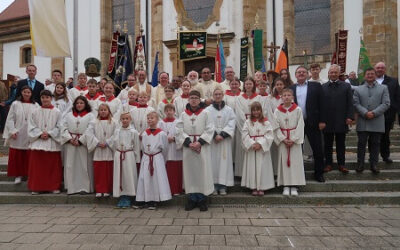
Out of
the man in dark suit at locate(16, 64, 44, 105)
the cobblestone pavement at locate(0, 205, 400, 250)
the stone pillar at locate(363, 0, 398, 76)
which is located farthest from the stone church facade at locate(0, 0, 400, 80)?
the cobblestone pavement at locate(0, 205, 400, 250)

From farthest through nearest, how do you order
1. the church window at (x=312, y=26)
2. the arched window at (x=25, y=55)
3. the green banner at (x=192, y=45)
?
the arched window at (x=25, y=55) → the church window at (x=312, y=26) → the green banner at (x=192, y=45)

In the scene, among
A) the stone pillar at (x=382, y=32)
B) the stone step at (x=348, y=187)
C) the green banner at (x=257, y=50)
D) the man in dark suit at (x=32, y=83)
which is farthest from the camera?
the stone pillar at (x=382, y=32)

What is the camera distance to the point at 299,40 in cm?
1418

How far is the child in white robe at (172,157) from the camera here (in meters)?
6.14

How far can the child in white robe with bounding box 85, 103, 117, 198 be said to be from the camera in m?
6.08

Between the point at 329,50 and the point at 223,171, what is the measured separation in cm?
948

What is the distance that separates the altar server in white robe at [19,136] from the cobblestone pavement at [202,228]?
3.65ft

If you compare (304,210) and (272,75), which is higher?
(272,75)

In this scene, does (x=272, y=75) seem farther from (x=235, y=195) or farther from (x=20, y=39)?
(x=20, y=39)

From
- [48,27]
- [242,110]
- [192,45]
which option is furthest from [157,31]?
[242,110]

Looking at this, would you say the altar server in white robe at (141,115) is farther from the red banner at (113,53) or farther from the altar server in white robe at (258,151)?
the red banner at (113,53)

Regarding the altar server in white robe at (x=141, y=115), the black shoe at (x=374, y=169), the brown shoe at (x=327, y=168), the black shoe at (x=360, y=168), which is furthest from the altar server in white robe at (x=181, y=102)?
the black shoe at (x=374, y=169)

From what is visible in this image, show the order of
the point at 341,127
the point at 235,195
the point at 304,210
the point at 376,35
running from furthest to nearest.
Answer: the point at 376,35 < the point at 341,127 < the point at 235,195 < the point at 304,210

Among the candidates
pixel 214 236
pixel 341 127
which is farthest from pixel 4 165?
pixel 341 127
